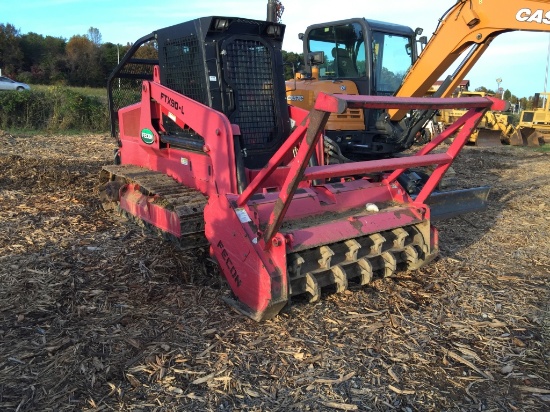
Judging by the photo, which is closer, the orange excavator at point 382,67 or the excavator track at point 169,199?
the excavator track at point 169,199

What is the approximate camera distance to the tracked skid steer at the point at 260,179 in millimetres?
3824

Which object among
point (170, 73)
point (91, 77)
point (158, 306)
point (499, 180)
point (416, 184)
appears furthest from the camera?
point (91, 77)

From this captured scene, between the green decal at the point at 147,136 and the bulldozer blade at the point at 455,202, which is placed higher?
the green decal at the point at 147,136

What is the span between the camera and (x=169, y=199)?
4734mm

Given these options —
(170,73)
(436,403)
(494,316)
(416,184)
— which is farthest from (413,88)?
(436,403)

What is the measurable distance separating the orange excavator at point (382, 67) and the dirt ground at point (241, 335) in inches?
105

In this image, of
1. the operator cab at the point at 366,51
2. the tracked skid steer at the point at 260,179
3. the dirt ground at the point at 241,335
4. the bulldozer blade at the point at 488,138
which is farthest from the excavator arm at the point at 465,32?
the bulldozer blade at the point at 488,138

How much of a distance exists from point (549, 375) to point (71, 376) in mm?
2965

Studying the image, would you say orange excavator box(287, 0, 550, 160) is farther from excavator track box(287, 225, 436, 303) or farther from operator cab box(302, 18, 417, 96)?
excavator track box(287, 225, 436, 303)

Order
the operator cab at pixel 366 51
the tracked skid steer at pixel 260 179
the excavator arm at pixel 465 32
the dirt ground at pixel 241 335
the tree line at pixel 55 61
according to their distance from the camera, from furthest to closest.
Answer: the tree line at pixel 55 61, the operator cab at pixel 366 51, the excavator arm at pixel 465 32, the tracked skid steer at pixel 260 179, the dirt ground at pixel 241 335

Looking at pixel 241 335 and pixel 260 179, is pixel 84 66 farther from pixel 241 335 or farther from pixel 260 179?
pixel 241 335

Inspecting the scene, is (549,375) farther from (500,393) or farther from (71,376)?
(71,376)

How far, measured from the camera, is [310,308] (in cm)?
414

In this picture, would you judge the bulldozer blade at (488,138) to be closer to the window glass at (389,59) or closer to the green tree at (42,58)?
the window glass at (389,59)
